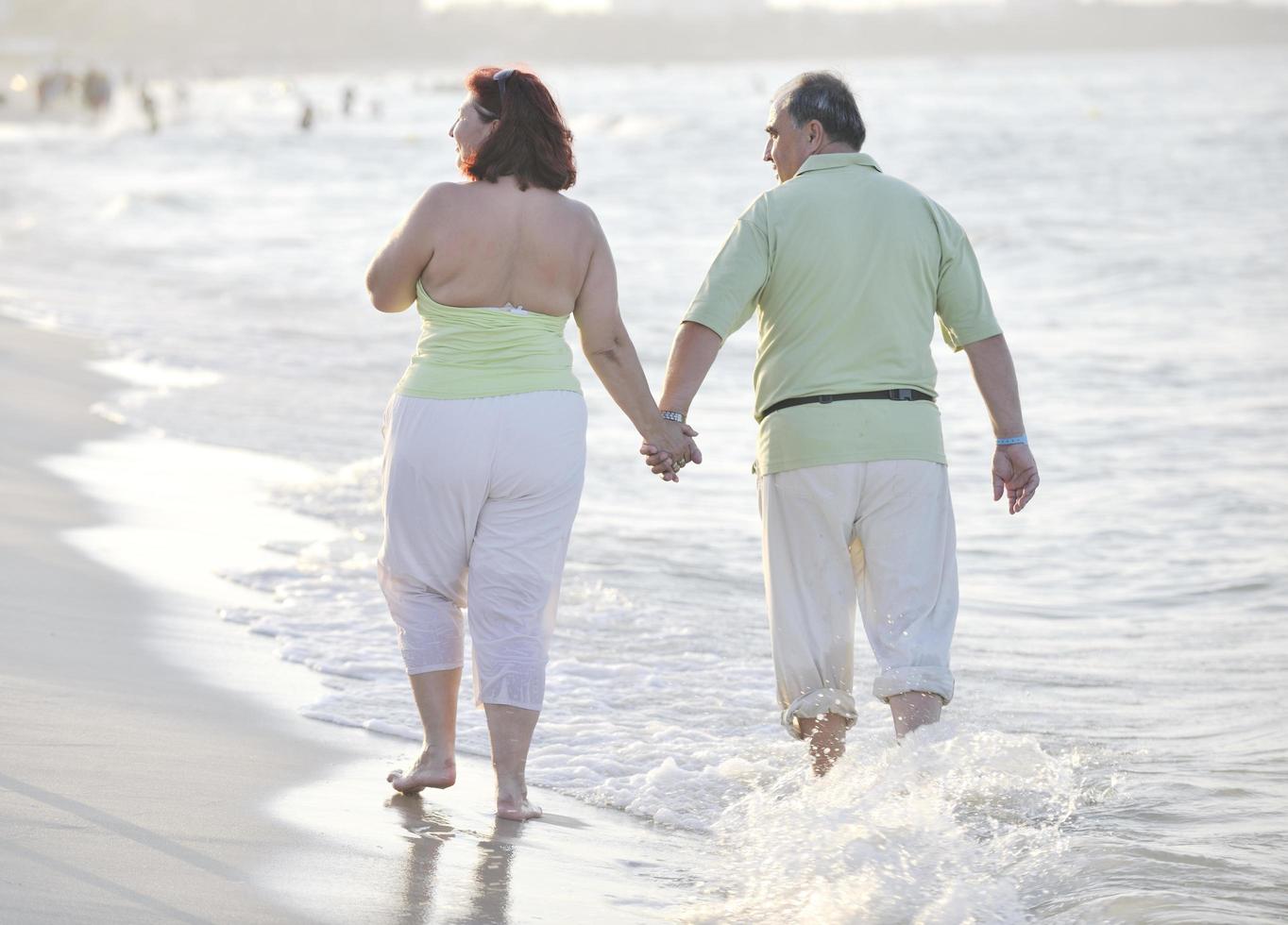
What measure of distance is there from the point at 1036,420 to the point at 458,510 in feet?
24.0

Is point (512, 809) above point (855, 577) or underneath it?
underneath

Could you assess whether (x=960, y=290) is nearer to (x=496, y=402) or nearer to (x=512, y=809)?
(x=496, y=402)

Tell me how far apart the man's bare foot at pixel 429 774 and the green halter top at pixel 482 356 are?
842mm

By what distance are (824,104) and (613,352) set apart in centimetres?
75

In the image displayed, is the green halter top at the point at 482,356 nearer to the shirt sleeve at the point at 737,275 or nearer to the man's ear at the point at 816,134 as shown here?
the shirt sleeve at the point at 737,275

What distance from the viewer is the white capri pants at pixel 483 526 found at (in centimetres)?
342

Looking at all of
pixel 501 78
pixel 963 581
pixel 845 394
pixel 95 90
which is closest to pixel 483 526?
pixel 845 394

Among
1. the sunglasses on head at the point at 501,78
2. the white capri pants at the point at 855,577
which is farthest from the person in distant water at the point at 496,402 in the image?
the white capri pants at the point at 855,577

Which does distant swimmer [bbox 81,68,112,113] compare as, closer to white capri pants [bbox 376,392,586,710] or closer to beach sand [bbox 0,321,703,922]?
beach sand [bbox 0,321,703,922]

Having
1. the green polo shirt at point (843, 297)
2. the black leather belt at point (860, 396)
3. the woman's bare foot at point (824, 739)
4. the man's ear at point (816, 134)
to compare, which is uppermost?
the man's ear at point (816, 134)

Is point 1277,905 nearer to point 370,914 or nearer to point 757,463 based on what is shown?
point 757,463

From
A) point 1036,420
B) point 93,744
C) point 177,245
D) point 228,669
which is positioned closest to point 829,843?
point 93,744

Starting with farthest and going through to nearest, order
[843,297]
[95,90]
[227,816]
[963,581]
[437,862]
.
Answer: [95,90] < [963,581] < [843,297] < [227,816] < [437,862]

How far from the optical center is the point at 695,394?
357 cm
